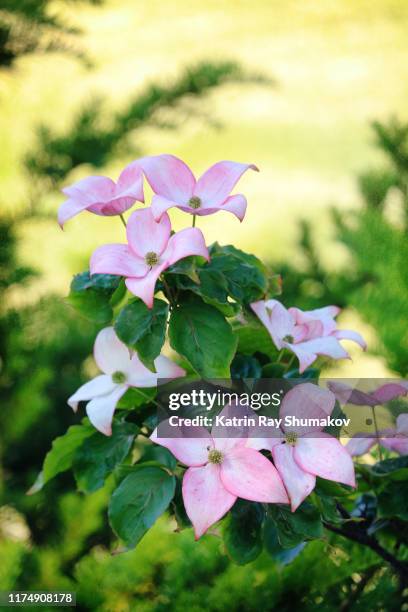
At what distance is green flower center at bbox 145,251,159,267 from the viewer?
1.45 ft

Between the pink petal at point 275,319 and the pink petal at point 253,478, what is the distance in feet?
0.29

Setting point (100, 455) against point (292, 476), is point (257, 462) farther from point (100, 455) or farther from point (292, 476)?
point (100, 455)

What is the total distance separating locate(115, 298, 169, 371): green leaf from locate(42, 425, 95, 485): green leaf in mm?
111

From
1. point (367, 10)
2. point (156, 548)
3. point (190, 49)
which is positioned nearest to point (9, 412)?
point (156, 548)

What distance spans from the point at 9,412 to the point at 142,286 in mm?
910

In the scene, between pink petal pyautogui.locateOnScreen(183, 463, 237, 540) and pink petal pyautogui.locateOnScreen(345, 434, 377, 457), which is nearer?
pink petal pyautogui.locateOnScreen(183, 463, 237, 540)

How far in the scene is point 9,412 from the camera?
4.20 ft

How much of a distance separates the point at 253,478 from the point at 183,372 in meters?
0.11

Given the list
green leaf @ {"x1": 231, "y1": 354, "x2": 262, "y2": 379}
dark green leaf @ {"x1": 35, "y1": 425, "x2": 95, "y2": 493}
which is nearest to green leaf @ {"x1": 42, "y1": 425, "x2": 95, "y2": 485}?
dark green leaf @ {"x1": 35, "y1": 425, "x2": 95, "y2": 493}

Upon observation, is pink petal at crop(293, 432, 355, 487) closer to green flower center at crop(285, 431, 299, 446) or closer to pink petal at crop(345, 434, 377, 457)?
green flower center at crop(285, 431, 299, 446)

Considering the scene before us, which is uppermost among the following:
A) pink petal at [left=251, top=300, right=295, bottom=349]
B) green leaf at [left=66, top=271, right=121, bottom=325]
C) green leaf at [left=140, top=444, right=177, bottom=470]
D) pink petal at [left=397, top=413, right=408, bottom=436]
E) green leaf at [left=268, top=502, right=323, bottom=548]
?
green leaf at [left=66, top=271, right=121, bottom=325]

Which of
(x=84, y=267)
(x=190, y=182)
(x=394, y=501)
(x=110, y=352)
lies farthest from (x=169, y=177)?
(x=84, y=267)

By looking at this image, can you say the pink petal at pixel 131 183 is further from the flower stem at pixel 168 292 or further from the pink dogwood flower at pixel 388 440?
the pink dogwood flower at pixel 388 440

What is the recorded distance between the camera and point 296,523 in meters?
0.45
